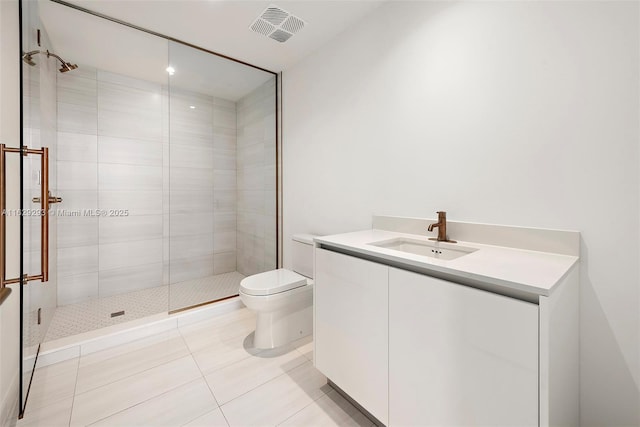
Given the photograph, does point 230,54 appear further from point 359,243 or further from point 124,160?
point 359,243

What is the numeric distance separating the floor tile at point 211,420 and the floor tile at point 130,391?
0.34 meters

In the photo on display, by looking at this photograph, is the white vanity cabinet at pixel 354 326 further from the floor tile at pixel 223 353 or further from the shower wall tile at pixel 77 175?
the shower wall tile at pixel 77 175

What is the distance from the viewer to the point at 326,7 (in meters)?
1.91

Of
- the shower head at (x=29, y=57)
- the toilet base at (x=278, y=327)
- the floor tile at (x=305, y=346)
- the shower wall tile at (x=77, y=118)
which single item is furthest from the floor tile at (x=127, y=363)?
the shower wall tile at (x=77, y=118)

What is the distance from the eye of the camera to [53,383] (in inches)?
→ 64.4

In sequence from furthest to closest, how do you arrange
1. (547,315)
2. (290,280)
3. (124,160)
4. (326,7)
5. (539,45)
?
(124,160) < (290,280) < (326,7) < (539,45) < (547,315)

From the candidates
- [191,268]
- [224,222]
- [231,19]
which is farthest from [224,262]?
[231,19]

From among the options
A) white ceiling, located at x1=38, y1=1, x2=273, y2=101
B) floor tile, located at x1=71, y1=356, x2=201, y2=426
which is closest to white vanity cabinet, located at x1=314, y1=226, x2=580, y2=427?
floor tile, located at x1=71, y1=356, x2=201, y2=426

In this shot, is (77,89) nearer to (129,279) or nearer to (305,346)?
(129,279)

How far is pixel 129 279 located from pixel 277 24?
2863 mm

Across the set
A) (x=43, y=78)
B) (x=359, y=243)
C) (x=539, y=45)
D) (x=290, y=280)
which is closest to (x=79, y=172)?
(x=43, y=78)

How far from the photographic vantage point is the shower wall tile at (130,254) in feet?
9.34

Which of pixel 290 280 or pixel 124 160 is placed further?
pixel 124 160

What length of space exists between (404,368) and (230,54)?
9.20 feet
